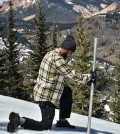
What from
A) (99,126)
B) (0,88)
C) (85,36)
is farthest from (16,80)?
(99,126)

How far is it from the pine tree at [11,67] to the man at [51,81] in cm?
3492

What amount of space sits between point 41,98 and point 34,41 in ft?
117

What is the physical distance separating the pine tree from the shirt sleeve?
3536cm

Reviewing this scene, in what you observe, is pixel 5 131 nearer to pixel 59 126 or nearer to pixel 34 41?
pixel 59 126

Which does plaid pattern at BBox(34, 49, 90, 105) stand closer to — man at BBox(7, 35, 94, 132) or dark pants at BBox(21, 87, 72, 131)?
man at BBox(7, 35, 94, 132)

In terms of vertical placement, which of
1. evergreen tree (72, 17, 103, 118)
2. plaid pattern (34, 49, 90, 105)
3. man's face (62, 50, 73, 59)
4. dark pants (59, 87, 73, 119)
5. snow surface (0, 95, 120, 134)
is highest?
man's face (62, 50, 73, 59)

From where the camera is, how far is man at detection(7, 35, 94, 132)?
768 centimetres

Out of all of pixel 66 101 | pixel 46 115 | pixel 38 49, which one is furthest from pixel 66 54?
pixel 38 49

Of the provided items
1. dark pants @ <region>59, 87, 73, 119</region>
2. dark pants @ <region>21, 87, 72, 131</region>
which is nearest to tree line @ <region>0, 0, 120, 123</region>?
dark pants @ <region>59, 87, 73, 119</region>

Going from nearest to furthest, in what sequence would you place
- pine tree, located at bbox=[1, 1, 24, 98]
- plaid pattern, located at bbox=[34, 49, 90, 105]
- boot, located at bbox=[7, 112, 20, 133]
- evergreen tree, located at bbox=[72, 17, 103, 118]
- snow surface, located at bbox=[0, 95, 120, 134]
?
boot, located at bbox=[7, 112, 20, 133] < plaid pattern, located at bbox=[34, 49, 90, 105] < snow surface, located at bbox=[0, 95, 120, 134] < evergreen tree, located at bbox=[72, 17, 103, 118] < pine tree, located at bbox=[1, 1, 24, 98]

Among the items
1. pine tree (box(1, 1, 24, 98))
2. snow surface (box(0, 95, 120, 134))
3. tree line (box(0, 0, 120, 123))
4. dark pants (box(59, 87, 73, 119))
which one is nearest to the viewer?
dark pants (box(59, 87, 73, 119))

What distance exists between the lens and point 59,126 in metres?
8.91

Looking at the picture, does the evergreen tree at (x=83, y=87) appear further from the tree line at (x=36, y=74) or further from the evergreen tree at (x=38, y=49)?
the evergreen tree at (x=38, y=49)

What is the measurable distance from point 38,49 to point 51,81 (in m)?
35.3
